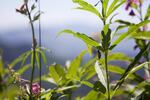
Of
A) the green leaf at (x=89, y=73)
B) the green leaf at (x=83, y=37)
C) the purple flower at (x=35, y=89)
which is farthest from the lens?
the green leaf at (x=89, y=73)

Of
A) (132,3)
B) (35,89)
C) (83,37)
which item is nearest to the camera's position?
(35,89)

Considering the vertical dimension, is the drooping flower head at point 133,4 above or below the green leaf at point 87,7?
below

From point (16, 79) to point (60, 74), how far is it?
4.28 ft

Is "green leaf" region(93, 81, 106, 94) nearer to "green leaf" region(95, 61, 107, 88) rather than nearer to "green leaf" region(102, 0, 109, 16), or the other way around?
"green leaf" region(95, 61, 107, 88)

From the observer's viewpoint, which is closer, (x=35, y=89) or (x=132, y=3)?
(x=35, y=89)

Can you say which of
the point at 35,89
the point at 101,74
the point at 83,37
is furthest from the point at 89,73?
the point at 35,89

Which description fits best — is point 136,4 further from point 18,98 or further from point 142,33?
point 18,98

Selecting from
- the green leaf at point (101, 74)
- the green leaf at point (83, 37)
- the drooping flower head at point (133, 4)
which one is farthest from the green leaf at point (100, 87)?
the drooping flower head at point (133, 4)

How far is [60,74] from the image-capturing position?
9.24 feet

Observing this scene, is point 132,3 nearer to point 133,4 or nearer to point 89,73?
point 133,4

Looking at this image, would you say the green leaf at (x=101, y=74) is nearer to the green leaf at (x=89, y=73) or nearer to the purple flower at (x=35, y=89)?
the purple flower at (x=35, y=89)

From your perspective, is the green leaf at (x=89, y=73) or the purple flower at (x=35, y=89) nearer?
the purple flower at (x=35, y=89)

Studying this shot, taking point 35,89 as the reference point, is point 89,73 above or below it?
below

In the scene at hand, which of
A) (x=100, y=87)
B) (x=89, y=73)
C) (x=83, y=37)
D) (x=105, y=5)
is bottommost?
(x=89, y=73)
